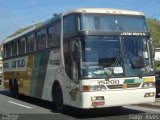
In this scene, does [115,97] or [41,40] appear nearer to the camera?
[115,97]

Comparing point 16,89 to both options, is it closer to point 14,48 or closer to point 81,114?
point 14,48

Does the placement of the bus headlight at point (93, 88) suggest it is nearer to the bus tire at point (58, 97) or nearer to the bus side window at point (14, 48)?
the bus tire at point (58, 97)

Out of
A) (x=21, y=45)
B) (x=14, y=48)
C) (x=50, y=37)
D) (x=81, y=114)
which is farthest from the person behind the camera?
(x=14, y=48)

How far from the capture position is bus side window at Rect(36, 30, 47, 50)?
62.1ft

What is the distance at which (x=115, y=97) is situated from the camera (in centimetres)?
1500

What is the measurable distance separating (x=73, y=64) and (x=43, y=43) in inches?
155

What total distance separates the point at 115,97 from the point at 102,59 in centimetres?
130

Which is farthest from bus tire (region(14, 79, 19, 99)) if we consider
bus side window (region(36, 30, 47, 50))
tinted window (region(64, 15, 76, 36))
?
tinted window (region(64, 15, 76, 36))

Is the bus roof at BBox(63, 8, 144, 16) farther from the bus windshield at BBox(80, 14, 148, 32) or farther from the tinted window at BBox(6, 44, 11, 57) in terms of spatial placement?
the tinted window at BBox(6, 44, 11, 57)

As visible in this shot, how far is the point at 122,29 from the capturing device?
15.7 m

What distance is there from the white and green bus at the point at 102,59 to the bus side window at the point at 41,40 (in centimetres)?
149

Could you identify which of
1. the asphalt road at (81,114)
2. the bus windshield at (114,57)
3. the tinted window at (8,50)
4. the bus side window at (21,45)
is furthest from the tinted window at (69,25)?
the tinted window at (8,50)

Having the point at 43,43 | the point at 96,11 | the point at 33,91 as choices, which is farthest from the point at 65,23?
the point at 33,91

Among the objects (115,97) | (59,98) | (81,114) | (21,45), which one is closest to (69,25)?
(59,98)
